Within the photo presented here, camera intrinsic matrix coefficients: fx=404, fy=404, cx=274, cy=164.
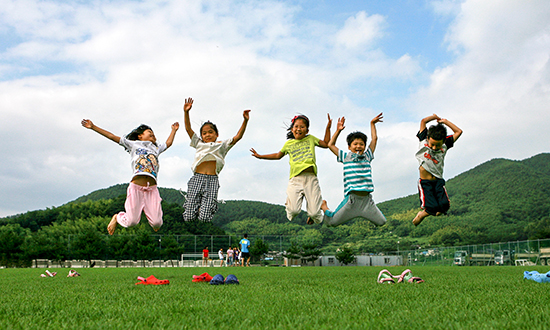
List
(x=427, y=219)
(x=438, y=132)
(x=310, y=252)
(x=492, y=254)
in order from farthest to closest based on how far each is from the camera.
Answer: (x=427, y=219) → (x=310, y=252) → (x=492, y=254) → (x=438, y=132)

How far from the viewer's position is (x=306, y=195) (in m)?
7.65

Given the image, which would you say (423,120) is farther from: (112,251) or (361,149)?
(112,251)

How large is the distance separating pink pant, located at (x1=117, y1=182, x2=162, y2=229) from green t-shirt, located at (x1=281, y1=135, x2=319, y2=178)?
2.58 metres

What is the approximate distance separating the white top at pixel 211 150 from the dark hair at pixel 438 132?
3704mm

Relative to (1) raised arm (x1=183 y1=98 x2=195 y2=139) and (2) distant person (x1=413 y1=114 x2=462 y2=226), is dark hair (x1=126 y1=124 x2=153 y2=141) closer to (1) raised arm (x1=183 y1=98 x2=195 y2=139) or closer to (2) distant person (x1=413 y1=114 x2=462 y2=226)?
(1) raised arm (x1=183 y1=98 x2=195 y2=139)

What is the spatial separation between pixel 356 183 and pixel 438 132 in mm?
1734

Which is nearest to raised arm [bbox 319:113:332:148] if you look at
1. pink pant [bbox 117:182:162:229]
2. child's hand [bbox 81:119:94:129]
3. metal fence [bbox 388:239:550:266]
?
pink pant [bbox 117:182:162:229]

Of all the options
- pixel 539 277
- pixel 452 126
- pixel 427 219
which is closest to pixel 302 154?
pixel 452 126

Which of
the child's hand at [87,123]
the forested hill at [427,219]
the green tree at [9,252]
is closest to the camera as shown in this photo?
the child's hand at [87,123]

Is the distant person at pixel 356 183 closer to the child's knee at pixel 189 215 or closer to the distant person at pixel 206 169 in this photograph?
the distant person at pixel 206 169

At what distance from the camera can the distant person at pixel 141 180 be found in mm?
7000

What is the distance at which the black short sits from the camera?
24.8 feet

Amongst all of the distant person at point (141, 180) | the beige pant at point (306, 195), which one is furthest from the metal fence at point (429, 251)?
the distant person at point (141, 180)

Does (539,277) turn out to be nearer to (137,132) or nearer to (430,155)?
(430,155)
